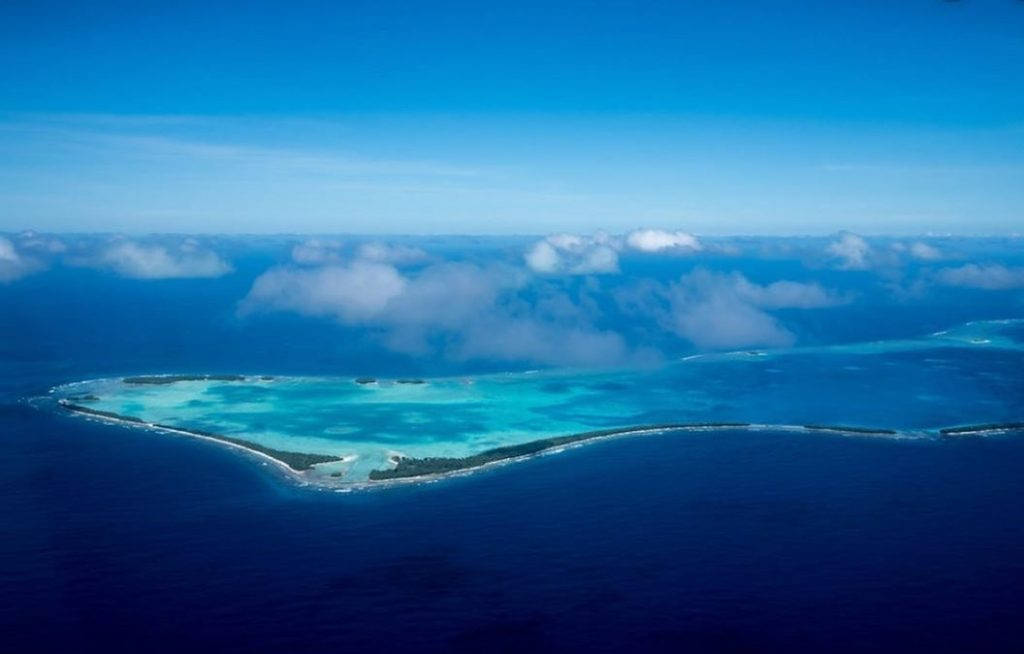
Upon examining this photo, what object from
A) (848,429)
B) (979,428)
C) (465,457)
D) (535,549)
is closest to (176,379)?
(465,457)

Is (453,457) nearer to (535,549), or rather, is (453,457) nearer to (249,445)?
(249,445)

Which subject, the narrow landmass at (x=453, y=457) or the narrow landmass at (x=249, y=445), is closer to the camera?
the narrow landmass at (x=453, y=457)

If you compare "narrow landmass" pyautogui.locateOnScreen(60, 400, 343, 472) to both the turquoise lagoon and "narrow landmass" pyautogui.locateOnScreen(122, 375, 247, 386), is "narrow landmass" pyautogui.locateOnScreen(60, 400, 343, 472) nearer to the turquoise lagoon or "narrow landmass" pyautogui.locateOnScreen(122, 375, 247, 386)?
the turquoise lagoon

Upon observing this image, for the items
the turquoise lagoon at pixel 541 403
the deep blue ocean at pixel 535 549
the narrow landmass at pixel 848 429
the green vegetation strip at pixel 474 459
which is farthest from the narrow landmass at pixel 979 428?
the green vegetation strip at pixel 474 459

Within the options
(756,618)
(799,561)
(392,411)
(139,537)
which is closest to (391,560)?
(139,537)

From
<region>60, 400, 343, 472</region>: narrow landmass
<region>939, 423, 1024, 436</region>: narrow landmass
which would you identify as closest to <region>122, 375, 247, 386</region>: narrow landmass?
<region>60, 400, 343, 472</region>: narrow landmass

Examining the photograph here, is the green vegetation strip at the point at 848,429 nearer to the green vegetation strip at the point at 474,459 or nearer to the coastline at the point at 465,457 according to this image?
the coastline at the point at 465,457
